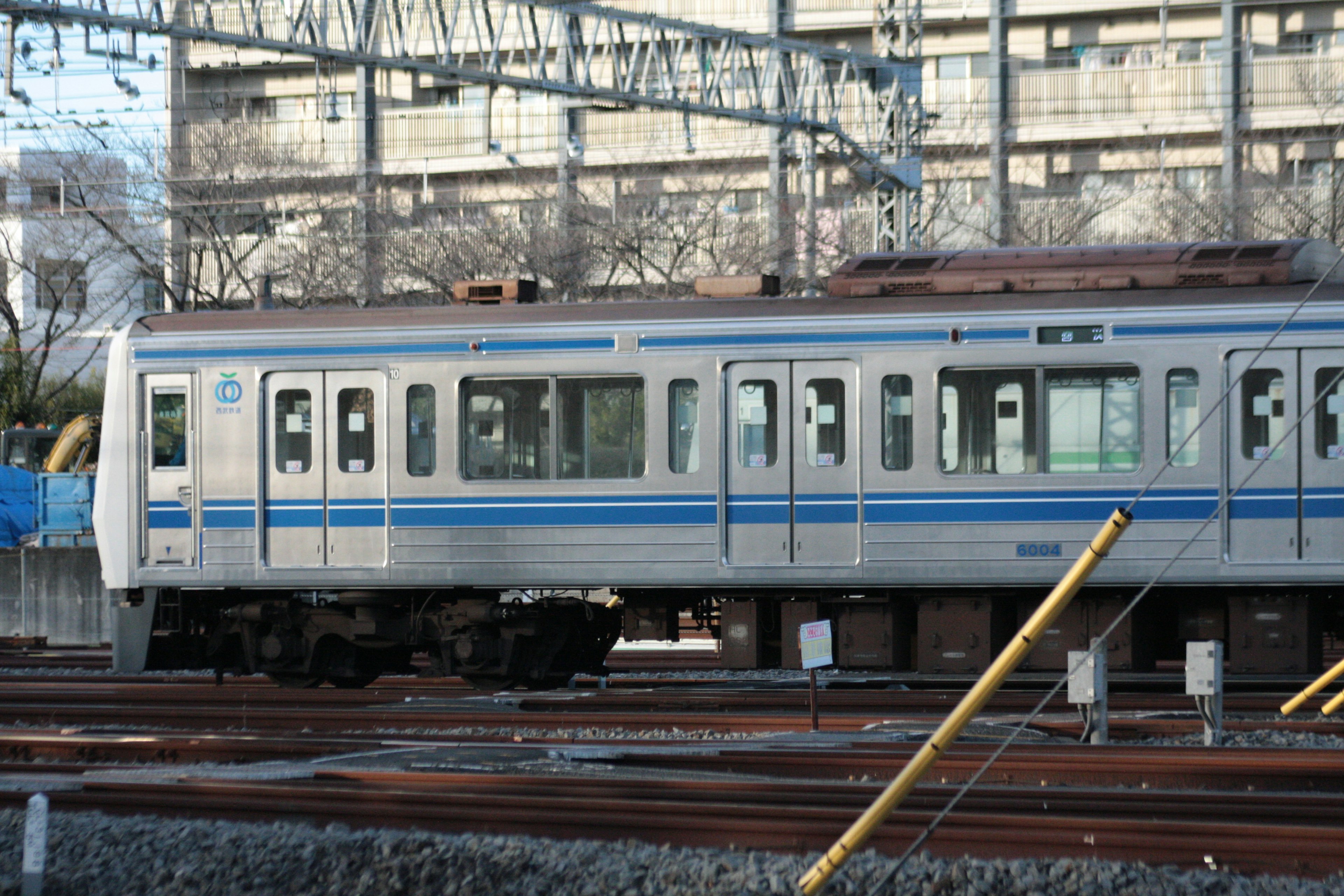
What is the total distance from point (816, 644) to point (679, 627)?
3.02m

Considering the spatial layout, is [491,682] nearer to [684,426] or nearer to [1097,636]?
[684,426]

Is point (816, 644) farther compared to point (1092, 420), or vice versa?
point (1092, 420)

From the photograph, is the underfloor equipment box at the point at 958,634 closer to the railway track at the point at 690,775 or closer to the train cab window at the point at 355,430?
the railway track at the point at 690,775

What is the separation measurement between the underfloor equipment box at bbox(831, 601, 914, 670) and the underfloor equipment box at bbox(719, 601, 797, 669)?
0.63 m

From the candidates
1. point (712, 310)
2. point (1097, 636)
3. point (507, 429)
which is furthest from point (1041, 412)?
point (507, 429)

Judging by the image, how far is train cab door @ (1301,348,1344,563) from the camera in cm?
1091

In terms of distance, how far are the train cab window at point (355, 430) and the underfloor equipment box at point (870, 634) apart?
4.13 m

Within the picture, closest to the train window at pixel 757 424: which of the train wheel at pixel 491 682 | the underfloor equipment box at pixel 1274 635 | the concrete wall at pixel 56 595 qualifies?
the train wheel at pixel 491 682

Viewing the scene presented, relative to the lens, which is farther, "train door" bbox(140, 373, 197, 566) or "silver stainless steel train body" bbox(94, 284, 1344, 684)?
"train door" bbox(140, 373, 197, 566)

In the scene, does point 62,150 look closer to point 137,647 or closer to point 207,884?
point 137,647

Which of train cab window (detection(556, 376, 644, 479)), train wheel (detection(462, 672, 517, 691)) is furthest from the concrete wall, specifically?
train cab window (detection(556, 376, 644, 479))

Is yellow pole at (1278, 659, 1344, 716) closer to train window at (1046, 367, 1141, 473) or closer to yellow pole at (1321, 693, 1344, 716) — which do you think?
yellow pole at (1321, 693, 1344, 716)

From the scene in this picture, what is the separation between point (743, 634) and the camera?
39.2ft

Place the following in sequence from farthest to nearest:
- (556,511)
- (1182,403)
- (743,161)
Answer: (743,161), (556,511), (1182,403)
